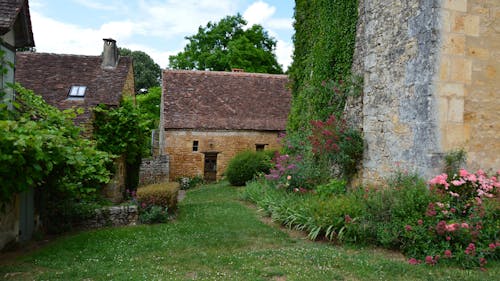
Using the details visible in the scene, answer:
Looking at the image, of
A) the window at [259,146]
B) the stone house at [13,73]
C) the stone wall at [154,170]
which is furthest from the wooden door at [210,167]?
the stone house at [13,73]

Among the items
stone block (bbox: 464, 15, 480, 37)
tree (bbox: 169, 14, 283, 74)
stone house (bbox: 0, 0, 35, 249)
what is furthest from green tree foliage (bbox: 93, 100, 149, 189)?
tree (bbox: 169, 14, 283, 74)

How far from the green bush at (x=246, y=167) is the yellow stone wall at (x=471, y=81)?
38.1ft

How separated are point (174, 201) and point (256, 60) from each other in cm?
2266

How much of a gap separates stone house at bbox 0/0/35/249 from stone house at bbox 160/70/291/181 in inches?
509

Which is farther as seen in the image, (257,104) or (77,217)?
(257,104)

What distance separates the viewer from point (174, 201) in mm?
11180

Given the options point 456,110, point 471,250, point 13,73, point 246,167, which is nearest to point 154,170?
point 246,167

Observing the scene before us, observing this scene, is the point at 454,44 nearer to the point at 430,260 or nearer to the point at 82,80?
the point at 430,260

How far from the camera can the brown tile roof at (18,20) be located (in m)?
7.43

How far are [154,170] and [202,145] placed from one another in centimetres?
314

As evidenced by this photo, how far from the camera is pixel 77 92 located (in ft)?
48.0

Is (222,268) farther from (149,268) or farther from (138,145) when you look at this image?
(138,145)

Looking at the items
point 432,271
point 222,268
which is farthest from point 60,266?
point 432,271

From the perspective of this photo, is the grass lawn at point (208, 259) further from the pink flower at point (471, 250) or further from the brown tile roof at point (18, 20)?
the brown tile roof at point (18, 20)
